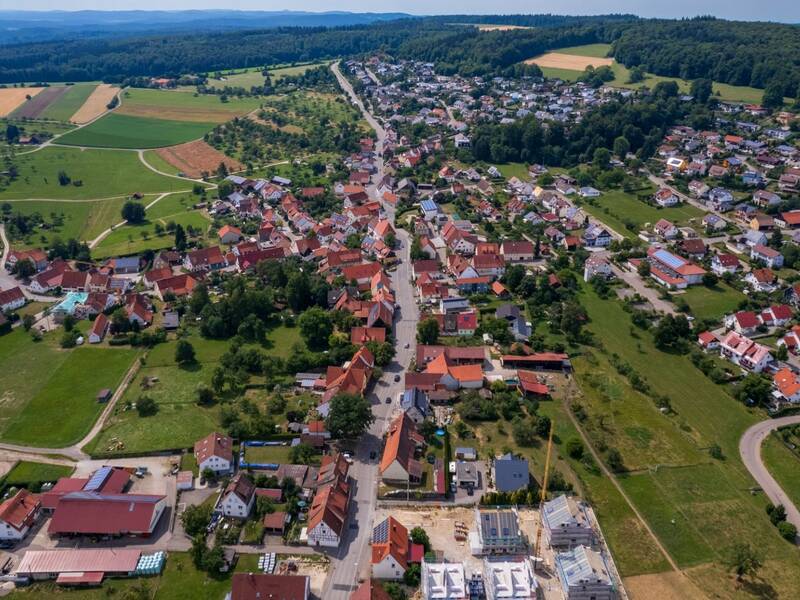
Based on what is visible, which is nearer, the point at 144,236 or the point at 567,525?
the point at 567,525

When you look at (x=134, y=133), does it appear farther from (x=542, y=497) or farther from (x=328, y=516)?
(x=542, y=497)

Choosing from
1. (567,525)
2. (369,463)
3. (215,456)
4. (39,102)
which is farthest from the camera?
(39,102)

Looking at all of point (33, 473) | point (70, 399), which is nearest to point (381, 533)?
point (33, 473)

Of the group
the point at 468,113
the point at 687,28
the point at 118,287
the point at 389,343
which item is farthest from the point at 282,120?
the point at 687,28

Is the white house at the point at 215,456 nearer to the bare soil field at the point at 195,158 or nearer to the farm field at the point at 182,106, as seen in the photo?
the bare soil field at the point at 195,158

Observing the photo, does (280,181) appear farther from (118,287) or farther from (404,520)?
(404,520)

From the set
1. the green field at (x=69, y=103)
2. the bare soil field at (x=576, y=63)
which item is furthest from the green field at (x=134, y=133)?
the bare soil field at (x=576, y=63)
